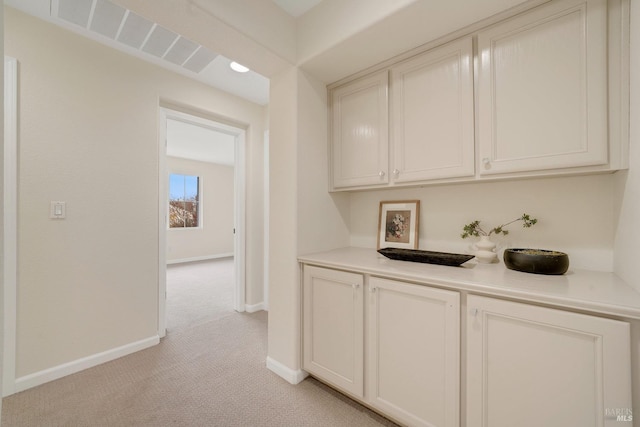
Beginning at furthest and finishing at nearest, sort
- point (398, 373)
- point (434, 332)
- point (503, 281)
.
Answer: point (398, 373)
point (434, 332)
point (503, 281)

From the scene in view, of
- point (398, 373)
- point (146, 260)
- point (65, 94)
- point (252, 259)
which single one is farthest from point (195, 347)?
point (65, 94)

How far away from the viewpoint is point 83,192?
81.0 inches

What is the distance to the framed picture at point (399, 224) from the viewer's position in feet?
6.38

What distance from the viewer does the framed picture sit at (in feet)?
6.38

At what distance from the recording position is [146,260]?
239 centimetres

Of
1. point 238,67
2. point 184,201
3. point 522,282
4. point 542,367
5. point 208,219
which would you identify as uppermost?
point 238,67

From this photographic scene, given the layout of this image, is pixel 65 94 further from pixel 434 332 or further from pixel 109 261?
pixel 434 332

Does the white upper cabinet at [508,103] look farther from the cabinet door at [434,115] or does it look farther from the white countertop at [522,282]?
the white countertop at [522,282]

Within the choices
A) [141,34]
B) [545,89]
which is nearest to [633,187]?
[545,89]

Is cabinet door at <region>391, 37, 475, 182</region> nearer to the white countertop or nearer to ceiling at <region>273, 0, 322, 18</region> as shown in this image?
the white countertop

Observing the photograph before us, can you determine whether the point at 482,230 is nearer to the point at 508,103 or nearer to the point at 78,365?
the point at 508,103

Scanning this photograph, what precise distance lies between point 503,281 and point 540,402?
461 millimetres

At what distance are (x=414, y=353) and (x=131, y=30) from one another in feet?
9.15

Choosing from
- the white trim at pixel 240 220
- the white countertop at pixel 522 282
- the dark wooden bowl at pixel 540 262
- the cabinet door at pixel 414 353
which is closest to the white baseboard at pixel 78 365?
the white trim at pixel 240 220
